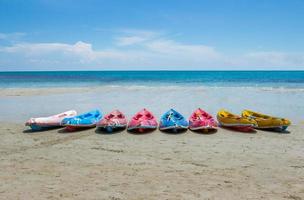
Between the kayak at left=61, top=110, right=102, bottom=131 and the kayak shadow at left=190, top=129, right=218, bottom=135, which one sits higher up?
the kayak at left=61, top=110, right=102, bottom=131

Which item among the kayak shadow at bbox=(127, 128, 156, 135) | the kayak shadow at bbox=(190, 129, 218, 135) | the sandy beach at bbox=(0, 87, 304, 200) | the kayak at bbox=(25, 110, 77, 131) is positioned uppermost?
the kayak at bbox=(25, 110, 77, 131)

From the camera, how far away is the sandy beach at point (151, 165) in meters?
4.92

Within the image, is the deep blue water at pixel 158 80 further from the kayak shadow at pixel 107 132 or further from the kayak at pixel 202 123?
the kayak shadow at pixel 107 132

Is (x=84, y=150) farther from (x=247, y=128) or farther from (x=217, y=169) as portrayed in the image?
(x=247, y=128)

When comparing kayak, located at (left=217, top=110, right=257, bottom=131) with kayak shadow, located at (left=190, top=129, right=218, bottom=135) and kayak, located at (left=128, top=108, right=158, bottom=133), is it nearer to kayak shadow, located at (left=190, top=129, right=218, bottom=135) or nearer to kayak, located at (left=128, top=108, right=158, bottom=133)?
kayak shadow, located at (left=190, top=129, right=218, bottom=135)

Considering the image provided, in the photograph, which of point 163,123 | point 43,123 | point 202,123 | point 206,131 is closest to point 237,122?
point 206,131

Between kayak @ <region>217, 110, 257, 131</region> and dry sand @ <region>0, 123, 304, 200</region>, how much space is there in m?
0.45

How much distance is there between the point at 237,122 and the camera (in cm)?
954

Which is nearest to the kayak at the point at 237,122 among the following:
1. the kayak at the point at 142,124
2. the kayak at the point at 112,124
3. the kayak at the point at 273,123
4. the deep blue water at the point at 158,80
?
the kayak at the point at 273,123

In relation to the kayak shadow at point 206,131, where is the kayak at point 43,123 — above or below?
above

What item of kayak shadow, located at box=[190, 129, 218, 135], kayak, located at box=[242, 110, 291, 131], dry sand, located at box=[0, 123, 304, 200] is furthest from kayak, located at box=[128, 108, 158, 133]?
kayak, located at box=[242, 110, 291, 131]

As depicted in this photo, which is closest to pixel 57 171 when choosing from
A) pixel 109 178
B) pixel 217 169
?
pixel 109 178

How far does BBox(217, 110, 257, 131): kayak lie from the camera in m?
9.42

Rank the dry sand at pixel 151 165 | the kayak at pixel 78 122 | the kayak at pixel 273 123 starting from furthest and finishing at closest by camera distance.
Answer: the kayak at pixel 78 122 < the kayak at pixel 273 123 < the dry sand at pixel 151 165
